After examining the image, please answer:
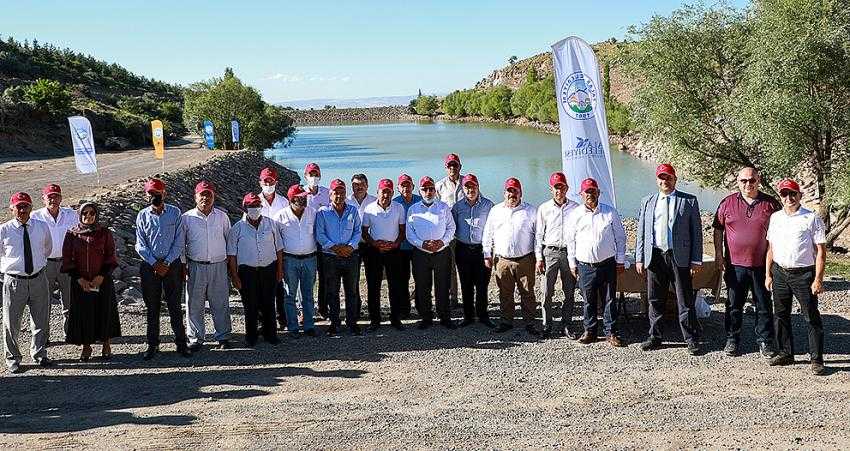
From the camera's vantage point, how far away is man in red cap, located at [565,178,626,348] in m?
8.71

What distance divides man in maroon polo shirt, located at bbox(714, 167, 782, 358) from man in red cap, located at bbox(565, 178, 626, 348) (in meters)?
1.14

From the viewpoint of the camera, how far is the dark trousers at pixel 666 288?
27.8ft

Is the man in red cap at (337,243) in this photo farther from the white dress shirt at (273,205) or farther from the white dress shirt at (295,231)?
the white dress shirt at (273,205)

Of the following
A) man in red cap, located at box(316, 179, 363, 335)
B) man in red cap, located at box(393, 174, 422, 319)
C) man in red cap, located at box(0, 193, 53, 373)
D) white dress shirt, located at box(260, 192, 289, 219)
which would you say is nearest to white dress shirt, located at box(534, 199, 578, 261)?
man in red cap, located at box(393, 174, 422, 319)

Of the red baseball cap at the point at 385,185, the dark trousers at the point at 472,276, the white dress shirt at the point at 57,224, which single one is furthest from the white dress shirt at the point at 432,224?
the white dress shirt at the point at 57,224

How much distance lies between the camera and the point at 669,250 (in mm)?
8430

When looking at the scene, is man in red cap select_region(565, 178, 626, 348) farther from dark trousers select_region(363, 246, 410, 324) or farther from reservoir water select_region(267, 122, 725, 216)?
reservoir water select_region(267, 122, 725, 216)

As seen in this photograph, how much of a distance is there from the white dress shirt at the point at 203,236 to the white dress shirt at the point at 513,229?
327cm

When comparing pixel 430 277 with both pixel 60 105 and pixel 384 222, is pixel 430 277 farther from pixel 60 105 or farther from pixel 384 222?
pixel 60 105

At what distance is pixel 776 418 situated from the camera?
21.1 feet

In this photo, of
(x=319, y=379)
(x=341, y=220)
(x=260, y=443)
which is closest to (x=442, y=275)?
(x=341, y=220)

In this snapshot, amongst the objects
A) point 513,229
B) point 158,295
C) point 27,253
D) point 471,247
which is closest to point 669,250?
point 513,229

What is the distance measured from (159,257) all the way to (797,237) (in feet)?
22.3

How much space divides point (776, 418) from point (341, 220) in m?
5.35
